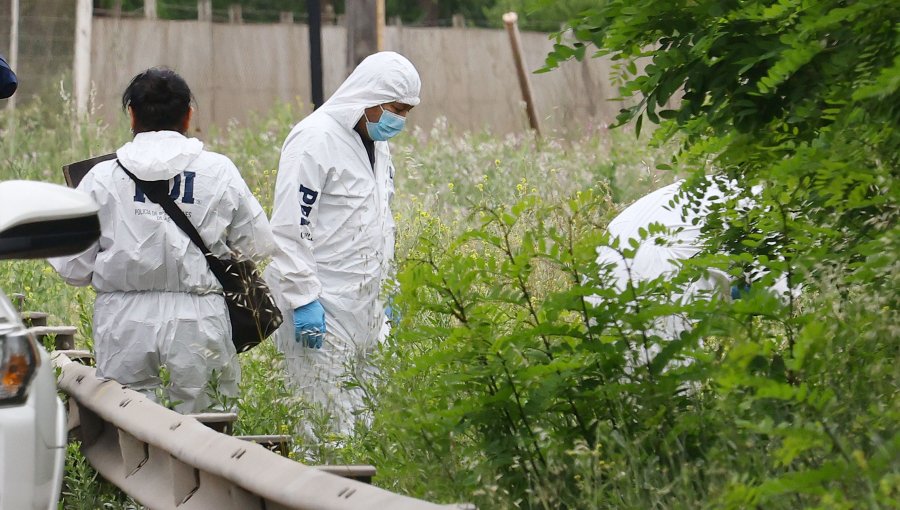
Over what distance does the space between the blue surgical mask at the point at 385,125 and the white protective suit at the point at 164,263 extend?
1156mm

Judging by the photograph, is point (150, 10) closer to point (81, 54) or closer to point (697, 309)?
point (81, 54)

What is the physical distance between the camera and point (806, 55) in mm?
4160

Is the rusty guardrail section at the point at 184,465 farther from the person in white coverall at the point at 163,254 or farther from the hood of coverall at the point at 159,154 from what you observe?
the hood of coverall at the point at 159,154

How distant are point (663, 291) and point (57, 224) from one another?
1788mm

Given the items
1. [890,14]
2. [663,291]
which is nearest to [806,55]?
[890,14]

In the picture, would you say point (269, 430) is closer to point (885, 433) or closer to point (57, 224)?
point (57, 224)

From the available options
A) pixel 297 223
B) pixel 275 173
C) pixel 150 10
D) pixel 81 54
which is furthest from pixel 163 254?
pixel 150 10

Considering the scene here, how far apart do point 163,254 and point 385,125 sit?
5.17ft

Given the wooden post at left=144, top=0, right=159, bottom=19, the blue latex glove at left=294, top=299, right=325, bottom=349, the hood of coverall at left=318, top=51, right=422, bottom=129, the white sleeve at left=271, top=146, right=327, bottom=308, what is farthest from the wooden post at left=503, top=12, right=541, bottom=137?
the blue latex glove at left=294, top=299, right=325, bottom=349

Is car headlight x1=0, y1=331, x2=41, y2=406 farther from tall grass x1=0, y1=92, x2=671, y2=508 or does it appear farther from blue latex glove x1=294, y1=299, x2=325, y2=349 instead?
blue latex glove x1=294, y1=299, x2=325, y2=349

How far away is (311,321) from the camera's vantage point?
258 inches

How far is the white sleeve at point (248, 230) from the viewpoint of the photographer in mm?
5941

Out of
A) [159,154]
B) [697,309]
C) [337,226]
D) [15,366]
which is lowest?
[337,226]

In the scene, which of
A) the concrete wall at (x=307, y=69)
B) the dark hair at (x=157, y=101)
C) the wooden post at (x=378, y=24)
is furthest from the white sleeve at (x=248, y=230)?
the concrete wall at (x=307, y=69)
